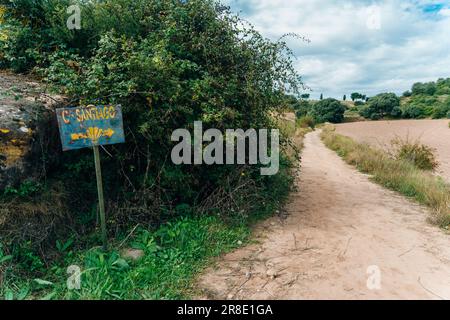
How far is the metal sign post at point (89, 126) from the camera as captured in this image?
3.31 metres

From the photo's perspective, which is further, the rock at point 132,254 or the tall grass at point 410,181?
the tall grass at point 410,181

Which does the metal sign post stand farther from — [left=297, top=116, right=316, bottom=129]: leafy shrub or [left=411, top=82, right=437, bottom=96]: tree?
[left=411, top=82, right=437, bottom=96]: tree

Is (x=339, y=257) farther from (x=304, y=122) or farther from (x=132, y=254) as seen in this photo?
(x=304, y=122)

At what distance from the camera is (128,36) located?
4980 millimetres

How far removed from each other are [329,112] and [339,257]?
53471 millimetres

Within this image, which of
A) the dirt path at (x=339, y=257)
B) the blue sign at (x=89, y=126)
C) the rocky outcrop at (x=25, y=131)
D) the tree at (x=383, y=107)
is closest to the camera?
the dirt path at (x=339, y=257)

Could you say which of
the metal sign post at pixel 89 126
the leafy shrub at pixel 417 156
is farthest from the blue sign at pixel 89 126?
the leafy shrub at pixel 417 156

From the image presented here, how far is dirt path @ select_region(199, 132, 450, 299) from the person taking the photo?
3.12 m

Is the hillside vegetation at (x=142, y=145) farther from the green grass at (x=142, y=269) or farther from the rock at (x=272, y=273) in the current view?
the rock at (x=272, y=273)

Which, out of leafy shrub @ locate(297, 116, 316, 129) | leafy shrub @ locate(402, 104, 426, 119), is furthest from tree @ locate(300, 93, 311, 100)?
leafy shrub @ locate(402, 104, 426, 119)

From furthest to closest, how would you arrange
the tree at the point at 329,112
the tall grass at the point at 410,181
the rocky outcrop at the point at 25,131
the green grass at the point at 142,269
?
1. the tree at the point at 329,112
2. the tall grass at the point at 410,181
3. the rocky outcrop at the point at 25,131
4. the green grass at the point at 142,269

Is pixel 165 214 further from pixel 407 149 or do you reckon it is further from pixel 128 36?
pixel 407 149
